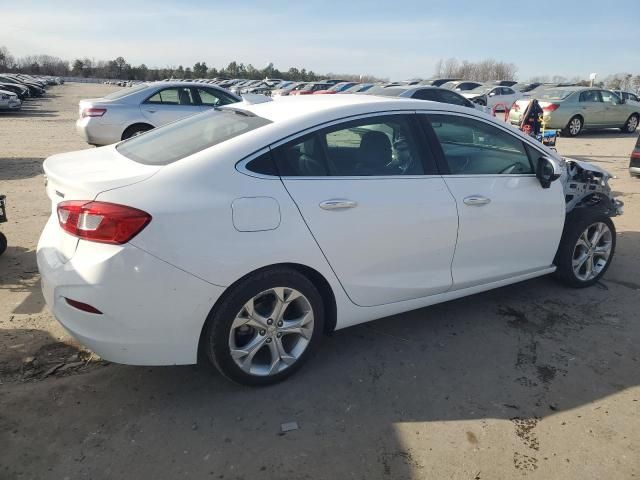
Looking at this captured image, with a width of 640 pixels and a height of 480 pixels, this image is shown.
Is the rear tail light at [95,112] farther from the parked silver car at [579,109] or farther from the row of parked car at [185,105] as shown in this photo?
the parked silver car at [579,109]

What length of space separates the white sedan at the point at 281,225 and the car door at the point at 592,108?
15.4 m

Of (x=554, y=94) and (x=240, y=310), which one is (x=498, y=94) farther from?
(x=240, y=310)

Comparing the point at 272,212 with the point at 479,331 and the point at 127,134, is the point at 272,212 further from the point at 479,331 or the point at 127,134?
the point at 127,134

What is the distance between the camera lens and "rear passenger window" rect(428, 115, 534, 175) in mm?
3447

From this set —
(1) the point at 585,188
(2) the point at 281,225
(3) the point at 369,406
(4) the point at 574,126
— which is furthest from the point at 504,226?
(4) the point at 574,126

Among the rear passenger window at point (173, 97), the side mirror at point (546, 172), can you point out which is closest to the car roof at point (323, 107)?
the side mirror at point (546, 172)

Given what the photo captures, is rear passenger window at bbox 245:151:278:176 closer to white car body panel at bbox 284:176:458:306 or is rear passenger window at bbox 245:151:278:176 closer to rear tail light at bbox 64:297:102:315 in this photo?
white car body panel at bbox 284:176:458:306

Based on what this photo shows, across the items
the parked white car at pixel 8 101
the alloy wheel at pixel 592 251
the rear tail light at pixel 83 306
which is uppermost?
the rear tail light at pixel 83 306

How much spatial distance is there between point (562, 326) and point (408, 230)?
161cm

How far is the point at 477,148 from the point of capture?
372 cm

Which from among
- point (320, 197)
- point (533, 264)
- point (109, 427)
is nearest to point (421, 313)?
point (533, 264)

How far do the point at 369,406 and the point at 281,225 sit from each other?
1.12 m

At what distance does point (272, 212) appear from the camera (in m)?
2.67

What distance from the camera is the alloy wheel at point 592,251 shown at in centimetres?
435
